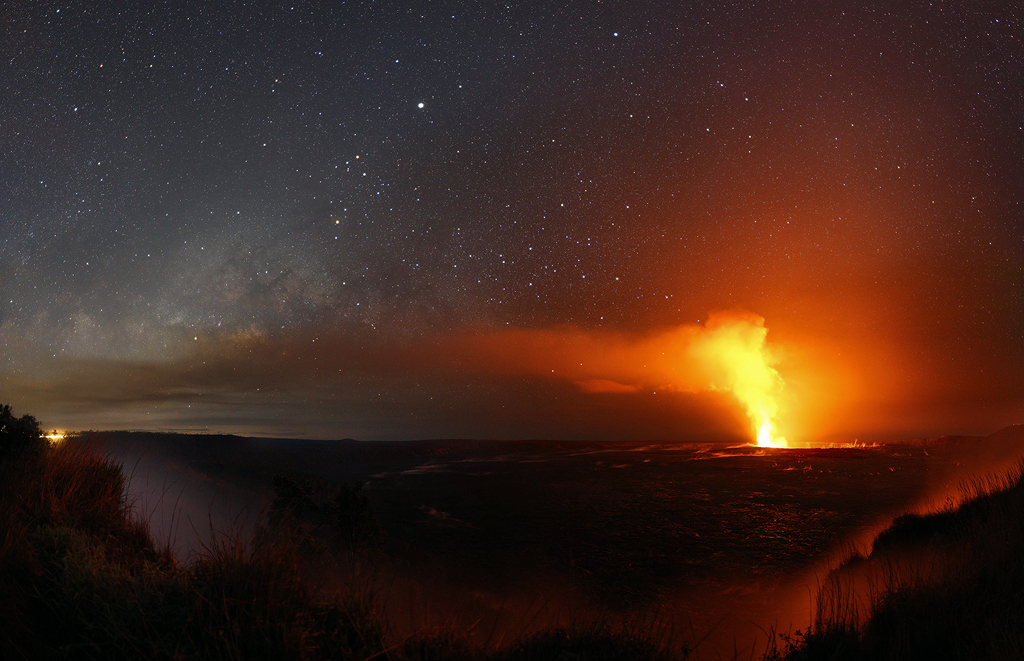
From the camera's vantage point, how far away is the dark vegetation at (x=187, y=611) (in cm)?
388

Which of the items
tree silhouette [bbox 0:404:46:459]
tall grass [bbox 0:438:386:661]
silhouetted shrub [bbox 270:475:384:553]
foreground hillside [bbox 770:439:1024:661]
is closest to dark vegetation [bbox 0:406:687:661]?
tall grass [bbox 0:438:386:661]

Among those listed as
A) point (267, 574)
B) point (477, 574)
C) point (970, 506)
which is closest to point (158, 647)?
point (267, 574)

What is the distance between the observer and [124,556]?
5531 mm

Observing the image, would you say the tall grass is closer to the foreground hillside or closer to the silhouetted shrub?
the foreground hillside

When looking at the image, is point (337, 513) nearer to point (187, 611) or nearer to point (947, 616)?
point (187, 611)

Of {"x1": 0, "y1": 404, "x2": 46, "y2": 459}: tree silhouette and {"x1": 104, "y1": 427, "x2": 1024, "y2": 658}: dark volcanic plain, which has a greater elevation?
{"x1": 0, "y1": 404, "x2": 46, "y2": 459}: tree silhouette

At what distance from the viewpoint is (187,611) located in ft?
13.6

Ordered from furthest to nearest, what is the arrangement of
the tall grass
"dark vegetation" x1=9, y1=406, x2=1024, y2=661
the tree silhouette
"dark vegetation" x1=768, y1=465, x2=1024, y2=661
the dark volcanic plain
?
the dark volcanic plain → the tree silhouette → "dark vegetation" x1=768, y1=465, x2=1024, y2=661 → "dark vegetation" x1=9, y1=406, x2=1024, y2=661 → the tall grass

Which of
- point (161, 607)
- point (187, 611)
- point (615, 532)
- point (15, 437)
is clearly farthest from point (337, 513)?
point (615, 532)

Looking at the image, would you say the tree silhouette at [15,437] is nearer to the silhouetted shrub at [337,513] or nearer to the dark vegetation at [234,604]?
the dark vegetation at [234,604]

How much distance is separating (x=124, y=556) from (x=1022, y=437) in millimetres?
68995

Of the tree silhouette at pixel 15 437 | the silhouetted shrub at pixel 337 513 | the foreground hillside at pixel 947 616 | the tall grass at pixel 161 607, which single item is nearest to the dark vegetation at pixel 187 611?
the tall grass at pixel 161 607

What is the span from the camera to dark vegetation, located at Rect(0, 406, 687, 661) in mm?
3885

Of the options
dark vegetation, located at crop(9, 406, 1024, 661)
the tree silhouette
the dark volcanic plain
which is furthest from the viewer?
the dark volcanic plain
